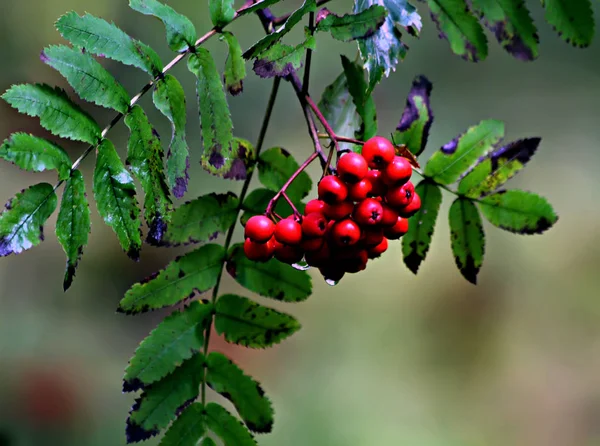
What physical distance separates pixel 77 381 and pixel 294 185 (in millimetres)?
1974

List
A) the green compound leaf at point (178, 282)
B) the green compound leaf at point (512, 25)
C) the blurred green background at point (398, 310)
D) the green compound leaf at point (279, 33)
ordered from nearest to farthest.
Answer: the green compound leaf at point (279, 33) → the green compound leaf at point (512, 25) → the green compound leaf at point (178, 282) → the blurred green background at point (398, 310)

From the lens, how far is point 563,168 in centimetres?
258

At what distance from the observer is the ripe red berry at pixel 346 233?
0.67 m

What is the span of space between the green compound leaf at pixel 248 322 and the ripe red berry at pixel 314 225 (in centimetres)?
23

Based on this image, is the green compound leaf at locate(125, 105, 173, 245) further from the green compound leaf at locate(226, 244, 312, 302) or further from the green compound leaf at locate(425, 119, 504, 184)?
the green compound leaf at locate(425, 119, 504, 184)

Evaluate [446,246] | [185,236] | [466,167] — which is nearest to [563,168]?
[446,246]

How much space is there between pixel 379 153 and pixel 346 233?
Result: 0.31ft

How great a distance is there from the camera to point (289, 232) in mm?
680

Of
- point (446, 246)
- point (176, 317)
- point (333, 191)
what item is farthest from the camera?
point (446, 246)

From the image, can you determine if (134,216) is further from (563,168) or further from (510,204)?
(563,168)

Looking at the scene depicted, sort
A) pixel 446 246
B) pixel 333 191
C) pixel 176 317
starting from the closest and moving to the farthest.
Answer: pixel 333 191 < pixel 176 317 < pixel 446 246

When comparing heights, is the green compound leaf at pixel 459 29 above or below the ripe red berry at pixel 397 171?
above

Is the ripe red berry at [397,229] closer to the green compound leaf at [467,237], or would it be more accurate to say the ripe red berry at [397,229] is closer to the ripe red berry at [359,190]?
the ripe red berry at [359,190]

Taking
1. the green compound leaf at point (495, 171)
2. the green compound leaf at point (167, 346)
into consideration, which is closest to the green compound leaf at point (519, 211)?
the green compound leaf at point (495, 171)
